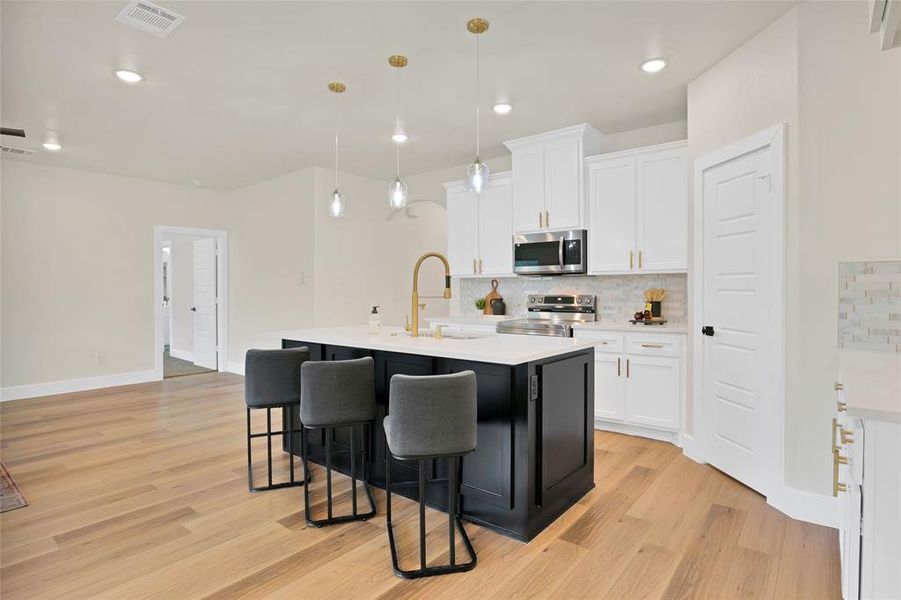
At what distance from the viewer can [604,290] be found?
4.66 meters

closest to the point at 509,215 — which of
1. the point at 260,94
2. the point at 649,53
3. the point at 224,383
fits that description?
the point at 649,53

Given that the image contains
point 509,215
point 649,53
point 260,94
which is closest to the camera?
point 649,53

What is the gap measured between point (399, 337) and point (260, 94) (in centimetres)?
217

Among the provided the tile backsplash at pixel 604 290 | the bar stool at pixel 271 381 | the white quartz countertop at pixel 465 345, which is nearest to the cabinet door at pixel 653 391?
the tile backsplash at pixel 604 290

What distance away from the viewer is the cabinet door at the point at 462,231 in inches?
205

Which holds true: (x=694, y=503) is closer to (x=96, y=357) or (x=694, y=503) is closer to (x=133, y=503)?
(x=133, y=503)

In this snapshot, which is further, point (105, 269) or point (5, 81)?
point (105, 269)

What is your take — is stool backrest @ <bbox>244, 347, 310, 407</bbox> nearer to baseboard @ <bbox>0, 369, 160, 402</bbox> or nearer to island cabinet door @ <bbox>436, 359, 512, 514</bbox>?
island cabinet door @ <bbox>436, 359, 512, 514</bbox>

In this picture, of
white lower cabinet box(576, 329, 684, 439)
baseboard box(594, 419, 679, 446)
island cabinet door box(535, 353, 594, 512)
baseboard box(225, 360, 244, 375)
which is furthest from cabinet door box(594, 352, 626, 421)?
baseboard box(225, 360, 244, 375)

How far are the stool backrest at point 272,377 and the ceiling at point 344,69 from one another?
6.21 ft

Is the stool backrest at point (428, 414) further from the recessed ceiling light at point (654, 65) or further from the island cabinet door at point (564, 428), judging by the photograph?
the recessed ceiling light at point (654, 65)

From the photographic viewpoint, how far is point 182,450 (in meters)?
3.69

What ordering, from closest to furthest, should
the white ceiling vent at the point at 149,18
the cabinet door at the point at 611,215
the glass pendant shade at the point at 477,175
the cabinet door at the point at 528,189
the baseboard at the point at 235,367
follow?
the white ceiling vent at the point at 149,18
the glass pendant shade at the point at 477,175
the cabinet door at the point at 611,215
the cabinet door at the point at 528,189
the baseboard at the point at 235,367

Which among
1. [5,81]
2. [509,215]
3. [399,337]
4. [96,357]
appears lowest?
[96,357]
